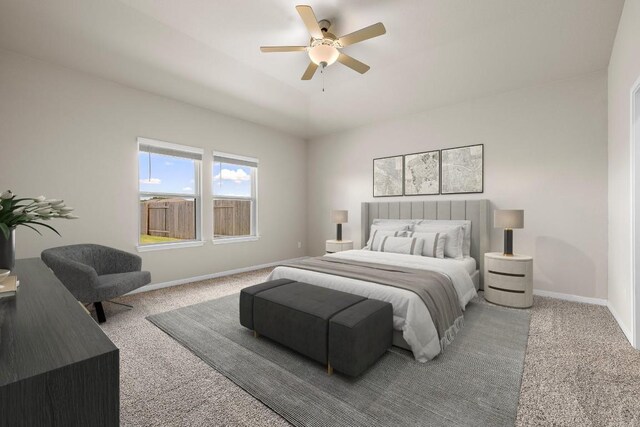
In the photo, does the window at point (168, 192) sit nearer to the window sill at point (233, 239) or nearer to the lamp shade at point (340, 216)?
the window sill at point (233, 239)

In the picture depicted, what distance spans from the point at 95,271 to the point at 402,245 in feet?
12.2

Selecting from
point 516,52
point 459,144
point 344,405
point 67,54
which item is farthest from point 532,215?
point 67,54

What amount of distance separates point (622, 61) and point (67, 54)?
5.71 m

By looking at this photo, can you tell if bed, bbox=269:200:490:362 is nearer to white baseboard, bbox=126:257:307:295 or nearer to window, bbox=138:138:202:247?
white baseboard, bbox=126:257:307:295

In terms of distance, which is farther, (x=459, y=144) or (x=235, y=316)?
(x=459, y=144)

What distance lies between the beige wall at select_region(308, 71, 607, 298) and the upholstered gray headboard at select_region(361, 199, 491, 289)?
205 millimetres

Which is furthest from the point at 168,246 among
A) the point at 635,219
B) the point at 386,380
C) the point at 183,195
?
the point at 635,219

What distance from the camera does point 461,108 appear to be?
4.40 m

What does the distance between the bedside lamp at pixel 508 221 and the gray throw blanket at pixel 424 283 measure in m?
1.26

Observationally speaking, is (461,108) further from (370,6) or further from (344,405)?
(344,405)

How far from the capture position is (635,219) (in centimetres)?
241

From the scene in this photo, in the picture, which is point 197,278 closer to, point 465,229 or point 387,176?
point 387,176

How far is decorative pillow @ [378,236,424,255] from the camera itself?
3.93 meters

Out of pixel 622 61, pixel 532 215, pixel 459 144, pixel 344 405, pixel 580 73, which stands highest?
pixel 580 73
